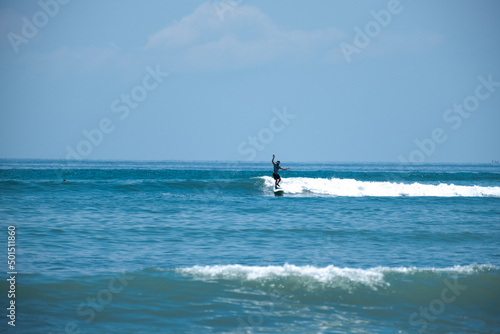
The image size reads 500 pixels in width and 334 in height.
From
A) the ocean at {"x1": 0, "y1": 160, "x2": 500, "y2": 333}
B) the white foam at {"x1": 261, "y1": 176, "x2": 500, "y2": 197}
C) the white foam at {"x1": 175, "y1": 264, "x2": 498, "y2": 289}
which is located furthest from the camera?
the white foam at {"x1": 261, "y1": 176, "x2": 500, "y2": 197}

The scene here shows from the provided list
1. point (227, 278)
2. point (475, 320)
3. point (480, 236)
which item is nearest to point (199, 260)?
point (227, 278)

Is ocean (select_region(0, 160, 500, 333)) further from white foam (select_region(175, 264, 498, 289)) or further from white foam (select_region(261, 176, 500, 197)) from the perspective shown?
white foam (select_region(261, 176, 500, 197))

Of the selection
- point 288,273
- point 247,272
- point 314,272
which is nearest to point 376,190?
point 314,272

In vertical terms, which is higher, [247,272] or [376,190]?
[376,190]

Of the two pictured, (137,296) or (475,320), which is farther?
(137,296)

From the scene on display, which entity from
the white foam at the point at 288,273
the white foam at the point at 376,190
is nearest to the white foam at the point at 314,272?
the white foam at the point at 288,273

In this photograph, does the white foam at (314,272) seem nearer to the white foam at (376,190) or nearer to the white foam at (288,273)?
the white foam at (288,273)

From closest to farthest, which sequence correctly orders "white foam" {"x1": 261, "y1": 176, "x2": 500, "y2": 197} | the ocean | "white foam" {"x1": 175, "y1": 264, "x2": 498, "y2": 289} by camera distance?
the ocean → "white foam" {"x1": 175, "y1": 264, "x2": 498, "y2": 289} → "white foam" {"x1": 261, "y1": 176, "x2": 500, "y2": 197}

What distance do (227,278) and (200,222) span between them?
27.5ft

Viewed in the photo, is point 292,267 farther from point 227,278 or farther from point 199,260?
point 199,260

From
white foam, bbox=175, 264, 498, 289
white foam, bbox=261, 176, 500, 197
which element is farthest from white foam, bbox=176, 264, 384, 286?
white foam, bbox=261, 176, 500, 197

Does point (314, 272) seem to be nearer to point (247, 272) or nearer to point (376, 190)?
point (247, 272)

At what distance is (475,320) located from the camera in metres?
8.83

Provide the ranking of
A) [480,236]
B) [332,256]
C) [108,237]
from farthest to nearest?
[480,236]
[108,237]
[332,256]
